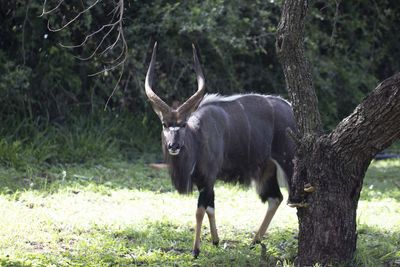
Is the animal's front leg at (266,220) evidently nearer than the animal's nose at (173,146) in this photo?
No

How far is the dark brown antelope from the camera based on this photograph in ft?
19.9

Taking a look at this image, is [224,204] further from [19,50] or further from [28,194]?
[19,50]

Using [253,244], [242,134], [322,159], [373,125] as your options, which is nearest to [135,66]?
[242,134]

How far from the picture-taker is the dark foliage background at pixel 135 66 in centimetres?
936

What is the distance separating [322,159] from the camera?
16.7ft

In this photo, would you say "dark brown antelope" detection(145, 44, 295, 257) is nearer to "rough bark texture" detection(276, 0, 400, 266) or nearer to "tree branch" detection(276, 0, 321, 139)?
"rough bark texture" detection(276, 0, 400, 266)

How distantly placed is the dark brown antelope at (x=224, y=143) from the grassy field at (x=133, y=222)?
1.08 feet

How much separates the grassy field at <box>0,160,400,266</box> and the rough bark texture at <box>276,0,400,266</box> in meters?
0.29

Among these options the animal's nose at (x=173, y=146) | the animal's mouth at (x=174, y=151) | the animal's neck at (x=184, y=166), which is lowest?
the animal's neck at (x=184, y=166)

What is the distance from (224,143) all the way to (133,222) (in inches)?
40.6

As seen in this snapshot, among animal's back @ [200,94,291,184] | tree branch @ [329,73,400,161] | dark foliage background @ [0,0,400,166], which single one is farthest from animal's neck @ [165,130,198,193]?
dark foliage background @ [0,0,400,166]

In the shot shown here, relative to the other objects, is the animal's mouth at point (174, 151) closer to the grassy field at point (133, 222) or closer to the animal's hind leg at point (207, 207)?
the animal's hind leg at point (207, 207)

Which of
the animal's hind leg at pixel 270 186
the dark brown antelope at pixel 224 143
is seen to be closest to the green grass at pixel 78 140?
the dark brown antelope at pixel 224 143

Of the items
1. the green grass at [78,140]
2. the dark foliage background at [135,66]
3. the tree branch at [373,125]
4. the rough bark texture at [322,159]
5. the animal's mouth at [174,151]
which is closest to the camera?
the tree branch at [373,125]
